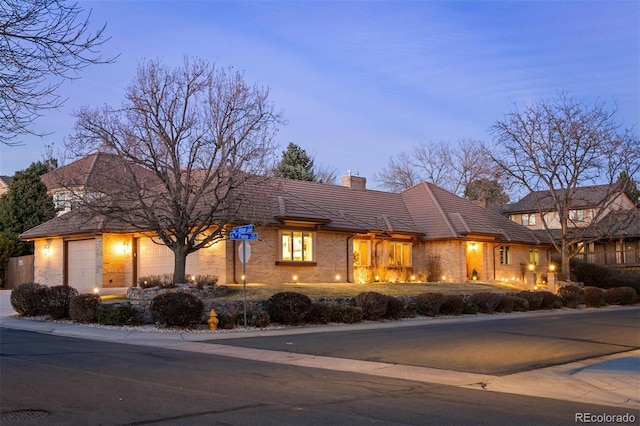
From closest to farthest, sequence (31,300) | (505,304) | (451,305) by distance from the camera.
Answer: (31,300) < (451,305) < (505,304)

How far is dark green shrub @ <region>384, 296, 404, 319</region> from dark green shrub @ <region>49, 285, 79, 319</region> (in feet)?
40.2

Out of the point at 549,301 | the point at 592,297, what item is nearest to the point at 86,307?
the point at 549,301

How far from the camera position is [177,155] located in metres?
27.3

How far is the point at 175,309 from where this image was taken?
22516mm

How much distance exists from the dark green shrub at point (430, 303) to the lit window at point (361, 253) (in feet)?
29.2

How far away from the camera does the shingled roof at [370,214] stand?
1345 inches

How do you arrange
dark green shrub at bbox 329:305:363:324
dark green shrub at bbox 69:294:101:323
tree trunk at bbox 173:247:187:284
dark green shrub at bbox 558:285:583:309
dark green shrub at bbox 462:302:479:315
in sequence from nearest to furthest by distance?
dark green shrub at bbox 69:294:101:323 → dark green shrub at bbox 329:305:363:324 → tree trunk at bbox 173:247:187:284 → dark green shrub at bbox 462:302:479:315 → dark green shrub at bbox 558:285:583:309

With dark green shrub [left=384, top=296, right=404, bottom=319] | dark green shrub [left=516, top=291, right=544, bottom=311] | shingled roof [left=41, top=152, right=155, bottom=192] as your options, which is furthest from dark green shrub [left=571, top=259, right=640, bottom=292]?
shingled roof [left=41, top=152, right=155, bottom=192]

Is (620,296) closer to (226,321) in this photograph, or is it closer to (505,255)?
(505,255)

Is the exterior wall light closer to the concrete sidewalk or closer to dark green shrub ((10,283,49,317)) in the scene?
dark green shrub ((10,283,49,317))

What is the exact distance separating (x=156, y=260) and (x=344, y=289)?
9.80 meters

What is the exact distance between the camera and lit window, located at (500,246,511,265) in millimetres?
44812

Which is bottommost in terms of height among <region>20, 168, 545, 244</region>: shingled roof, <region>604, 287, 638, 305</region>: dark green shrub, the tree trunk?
<region>604, 287, 638, 305</region>: dark green shrub

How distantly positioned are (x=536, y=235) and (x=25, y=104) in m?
43.0
